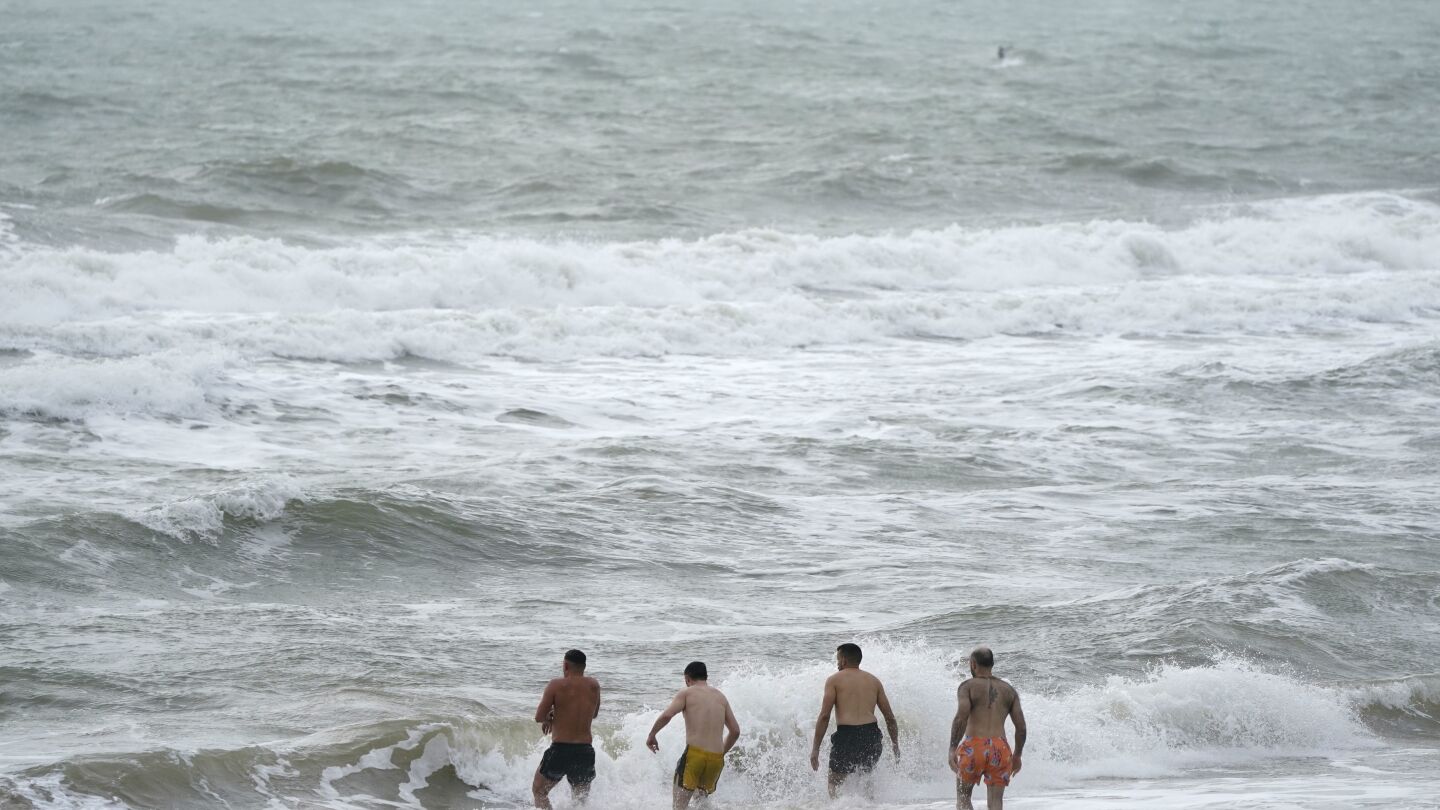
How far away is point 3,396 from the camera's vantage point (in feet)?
53.0

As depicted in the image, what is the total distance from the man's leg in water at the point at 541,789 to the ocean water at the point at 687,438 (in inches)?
16.5

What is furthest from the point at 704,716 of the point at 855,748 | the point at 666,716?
the point at 855,748

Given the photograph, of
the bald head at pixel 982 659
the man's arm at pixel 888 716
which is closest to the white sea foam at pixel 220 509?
the man's arm at pixel 888 716

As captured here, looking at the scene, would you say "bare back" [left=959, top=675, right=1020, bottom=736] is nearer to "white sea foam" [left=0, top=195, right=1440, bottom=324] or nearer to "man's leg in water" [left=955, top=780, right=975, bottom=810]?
"man's leg in water" [left=955, top=780, right=975, bottom=810]

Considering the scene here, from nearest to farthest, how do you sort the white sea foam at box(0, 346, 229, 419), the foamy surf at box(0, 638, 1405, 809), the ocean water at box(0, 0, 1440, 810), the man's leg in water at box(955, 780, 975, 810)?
the man's leg in water at box(955, 780, 975, 810), the foamy surf at box(0, 638, 1405, 809), the ocean water at box(0, 0, 1440, 810), the white sea foam at box(0, 346, 229, 419)

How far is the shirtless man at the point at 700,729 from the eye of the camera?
8.65 metres

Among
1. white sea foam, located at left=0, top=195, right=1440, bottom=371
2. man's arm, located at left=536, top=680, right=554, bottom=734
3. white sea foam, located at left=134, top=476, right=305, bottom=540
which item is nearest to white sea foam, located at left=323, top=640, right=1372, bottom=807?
man's arm, located at left=536, top=680, right=554, bottom=734

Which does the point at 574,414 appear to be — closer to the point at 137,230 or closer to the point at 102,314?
the point at 102,314

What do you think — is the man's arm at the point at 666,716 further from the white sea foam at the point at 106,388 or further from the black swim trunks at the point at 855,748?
the white sea foam at the point at 106,388

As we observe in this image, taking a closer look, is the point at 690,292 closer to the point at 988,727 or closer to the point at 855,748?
the point at 855,748

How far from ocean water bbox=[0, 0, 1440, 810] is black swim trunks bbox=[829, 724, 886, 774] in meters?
0.29

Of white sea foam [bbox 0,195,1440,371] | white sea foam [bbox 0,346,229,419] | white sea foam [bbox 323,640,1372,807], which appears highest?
white sea foam [bbox 0,195,1440,371]

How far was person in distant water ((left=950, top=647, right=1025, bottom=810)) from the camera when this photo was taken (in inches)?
329

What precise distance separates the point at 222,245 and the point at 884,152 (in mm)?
16387
